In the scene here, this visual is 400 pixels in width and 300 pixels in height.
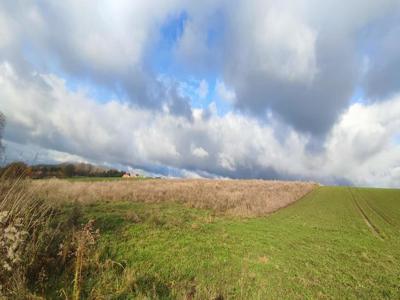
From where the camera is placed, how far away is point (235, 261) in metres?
12.5

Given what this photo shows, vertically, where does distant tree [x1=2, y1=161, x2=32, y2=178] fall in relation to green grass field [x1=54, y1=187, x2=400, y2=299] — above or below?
above

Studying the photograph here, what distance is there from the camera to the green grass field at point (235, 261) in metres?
9.17

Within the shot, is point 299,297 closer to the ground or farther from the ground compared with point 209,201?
closer to the ground

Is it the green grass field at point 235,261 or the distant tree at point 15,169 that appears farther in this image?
the distant tree at point 15,169

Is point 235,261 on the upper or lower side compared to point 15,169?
lower

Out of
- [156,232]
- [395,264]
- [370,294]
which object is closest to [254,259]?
[370,294]

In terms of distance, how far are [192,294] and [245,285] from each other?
90.8 inches

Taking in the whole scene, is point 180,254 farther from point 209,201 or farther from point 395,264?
point 209,201

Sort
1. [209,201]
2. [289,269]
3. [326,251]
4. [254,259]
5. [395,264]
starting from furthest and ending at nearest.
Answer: [209,201] < [326,251] < [395,264] < [254,259] < [289,269]

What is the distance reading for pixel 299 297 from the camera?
9336 millimetres

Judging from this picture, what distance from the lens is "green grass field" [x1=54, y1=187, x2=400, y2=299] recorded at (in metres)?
9.17

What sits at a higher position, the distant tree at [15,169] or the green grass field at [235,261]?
the distant tree at [15,169]

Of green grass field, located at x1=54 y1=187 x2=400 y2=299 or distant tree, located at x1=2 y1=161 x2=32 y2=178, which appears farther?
distant tree, located at x1=2 y1=161 x2=32 y2=178

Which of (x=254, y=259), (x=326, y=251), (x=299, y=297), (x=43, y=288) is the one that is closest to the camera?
(x=43, y=288)
